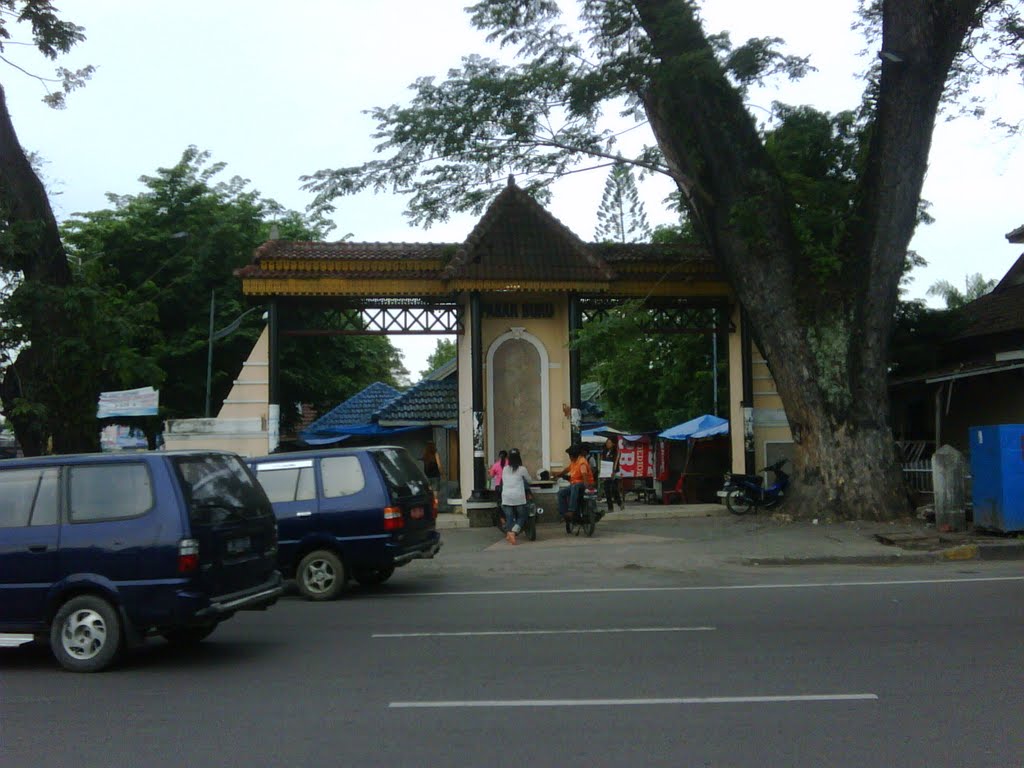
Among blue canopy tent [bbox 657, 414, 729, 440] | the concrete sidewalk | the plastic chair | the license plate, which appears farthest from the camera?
the plastic chair

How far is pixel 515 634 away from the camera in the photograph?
977 cm

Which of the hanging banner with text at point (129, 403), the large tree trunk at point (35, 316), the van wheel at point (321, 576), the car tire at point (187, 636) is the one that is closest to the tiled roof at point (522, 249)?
the large tree trunk at point (35, 316)

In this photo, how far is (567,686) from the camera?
754cm

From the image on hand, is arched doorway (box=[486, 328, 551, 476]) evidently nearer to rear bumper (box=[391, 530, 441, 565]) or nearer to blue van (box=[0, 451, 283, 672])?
rear bumper (box=[391, 530, 441, 565])

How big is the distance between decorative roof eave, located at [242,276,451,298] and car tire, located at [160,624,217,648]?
11.5m

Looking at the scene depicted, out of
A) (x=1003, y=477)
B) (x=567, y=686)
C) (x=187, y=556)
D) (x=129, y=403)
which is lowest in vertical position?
(x=567, y=686)

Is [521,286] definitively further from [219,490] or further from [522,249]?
[219,490]

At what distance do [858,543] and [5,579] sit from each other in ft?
40.2

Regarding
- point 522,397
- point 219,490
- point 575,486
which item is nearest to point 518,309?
point 522,397

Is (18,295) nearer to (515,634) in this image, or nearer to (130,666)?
(130,666)

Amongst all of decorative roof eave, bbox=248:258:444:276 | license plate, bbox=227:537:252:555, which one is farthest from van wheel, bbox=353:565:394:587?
decorative roof eave, bbox=248:258:444:276

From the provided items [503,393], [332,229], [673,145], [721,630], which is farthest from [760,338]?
[332,229]

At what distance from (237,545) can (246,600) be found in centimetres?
47

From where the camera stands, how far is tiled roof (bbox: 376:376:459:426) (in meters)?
31.3
